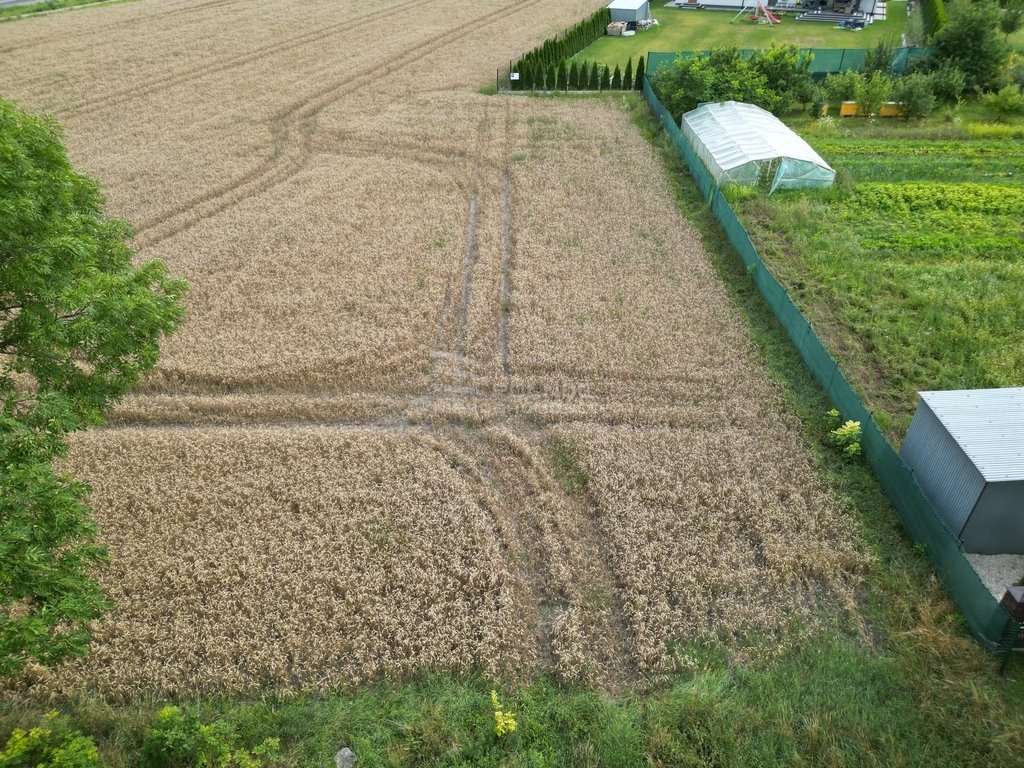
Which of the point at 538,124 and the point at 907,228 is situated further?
the point at 538,124

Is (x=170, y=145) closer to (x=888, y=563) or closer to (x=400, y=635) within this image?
(x=400, y=635)

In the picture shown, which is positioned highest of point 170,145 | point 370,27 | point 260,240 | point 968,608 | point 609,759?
point 370,27

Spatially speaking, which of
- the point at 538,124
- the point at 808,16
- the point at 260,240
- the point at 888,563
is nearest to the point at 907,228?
the point at 888,563

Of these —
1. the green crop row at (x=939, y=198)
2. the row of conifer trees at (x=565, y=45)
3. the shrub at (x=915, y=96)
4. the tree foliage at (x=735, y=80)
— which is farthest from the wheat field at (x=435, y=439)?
the shrub at (x=915, y=96)

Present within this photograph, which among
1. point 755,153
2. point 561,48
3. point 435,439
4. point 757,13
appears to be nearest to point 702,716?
point 435,439

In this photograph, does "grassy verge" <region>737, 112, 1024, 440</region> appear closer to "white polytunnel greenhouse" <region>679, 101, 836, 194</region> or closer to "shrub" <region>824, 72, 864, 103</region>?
"white polytunnel greenhouse" <region>679, 101, 836, 194</region>

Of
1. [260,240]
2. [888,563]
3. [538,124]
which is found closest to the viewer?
[888,563]

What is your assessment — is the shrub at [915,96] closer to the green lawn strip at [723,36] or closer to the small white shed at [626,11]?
the green lawn strip at [723,36]
